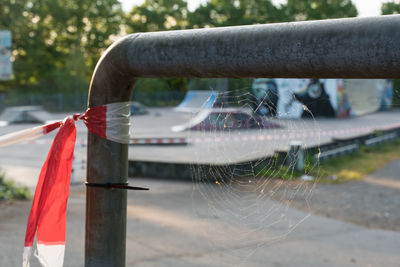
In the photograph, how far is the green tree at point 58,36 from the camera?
136 feet

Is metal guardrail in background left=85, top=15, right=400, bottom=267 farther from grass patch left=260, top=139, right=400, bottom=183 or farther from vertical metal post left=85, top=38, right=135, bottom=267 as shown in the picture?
grass patch left=260, top=139, right=400, bottom=183

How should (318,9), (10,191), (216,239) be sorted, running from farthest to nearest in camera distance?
(318,9), (10,191), (216,239)

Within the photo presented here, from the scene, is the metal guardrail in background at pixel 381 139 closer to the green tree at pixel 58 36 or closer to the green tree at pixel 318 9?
the green tree at pixel 318 9

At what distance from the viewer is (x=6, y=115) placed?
28.7 m

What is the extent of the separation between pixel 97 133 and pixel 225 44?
673 millimetres

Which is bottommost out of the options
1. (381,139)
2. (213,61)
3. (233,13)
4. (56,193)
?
(381,139)

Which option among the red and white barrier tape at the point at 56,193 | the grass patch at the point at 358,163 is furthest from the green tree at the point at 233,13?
the red and white barrier tape at the point at 56,193

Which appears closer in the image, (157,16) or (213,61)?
(213,61)

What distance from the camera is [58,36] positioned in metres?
45.3

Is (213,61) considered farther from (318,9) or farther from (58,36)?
(58,36)

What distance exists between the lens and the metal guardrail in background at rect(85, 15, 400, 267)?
136 centimetres

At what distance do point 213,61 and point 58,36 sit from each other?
4599 centimetres

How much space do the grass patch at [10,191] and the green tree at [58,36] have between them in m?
34.3

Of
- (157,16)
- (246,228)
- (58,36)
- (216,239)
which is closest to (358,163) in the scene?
(216,239)
